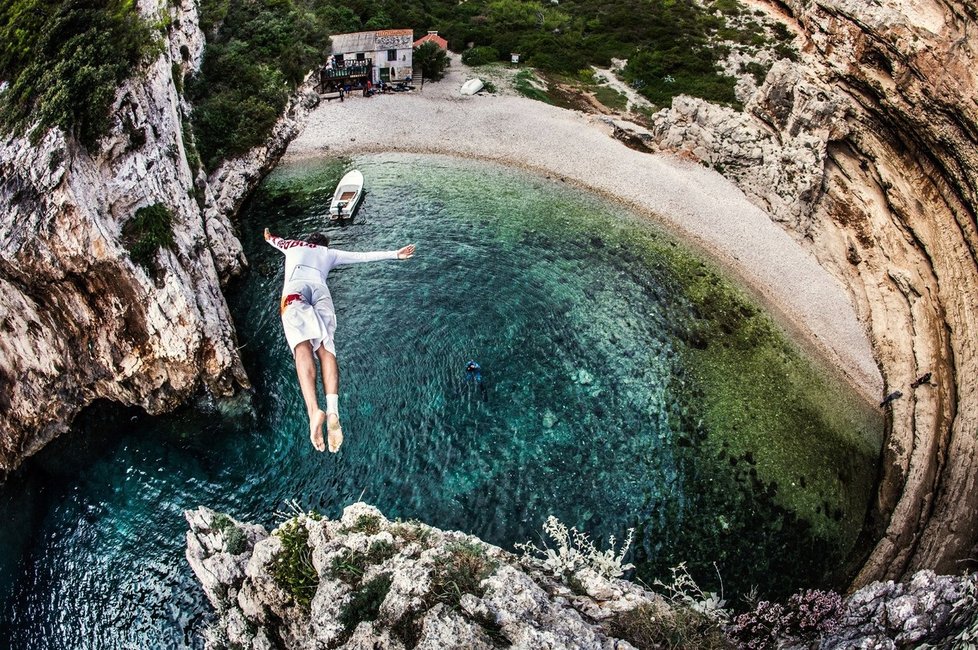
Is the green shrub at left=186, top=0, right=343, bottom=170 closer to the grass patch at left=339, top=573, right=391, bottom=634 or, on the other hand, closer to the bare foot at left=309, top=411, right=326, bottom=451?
the bare foot at left=309, top=411, right=326, bottom=451

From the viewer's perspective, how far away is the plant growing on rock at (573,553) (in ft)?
49.2

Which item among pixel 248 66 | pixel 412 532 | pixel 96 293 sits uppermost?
pixel 248 66

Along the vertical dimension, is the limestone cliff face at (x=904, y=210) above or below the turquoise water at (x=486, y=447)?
above

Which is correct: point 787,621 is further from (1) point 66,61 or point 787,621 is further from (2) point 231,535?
(1) point 66,61

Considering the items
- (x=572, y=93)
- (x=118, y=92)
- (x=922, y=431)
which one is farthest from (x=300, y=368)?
(x=572, y=93)

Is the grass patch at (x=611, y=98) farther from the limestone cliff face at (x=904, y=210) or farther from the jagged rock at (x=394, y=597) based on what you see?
the jagged rock at (x=394, y=597)

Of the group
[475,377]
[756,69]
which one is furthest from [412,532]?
[756,69]

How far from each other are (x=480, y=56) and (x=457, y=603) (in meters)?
42.7

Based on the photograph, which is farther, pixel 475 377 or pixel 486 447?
pixel 475 377

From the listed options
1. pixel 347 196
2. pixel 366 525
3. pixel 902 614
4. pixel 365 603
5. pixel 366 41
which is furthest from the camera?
pixel 366 41

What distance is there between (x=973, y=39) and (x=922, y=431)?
13331 millimetres

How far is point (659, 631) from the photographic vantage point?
11.6 metres

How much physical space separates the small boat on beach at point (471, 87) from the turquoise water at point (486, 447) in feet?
55.2

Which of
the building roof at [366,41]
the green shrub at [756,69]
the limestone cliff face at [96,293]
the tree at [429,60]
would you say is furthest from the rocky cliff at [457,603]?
the green shrub at [756,69]
